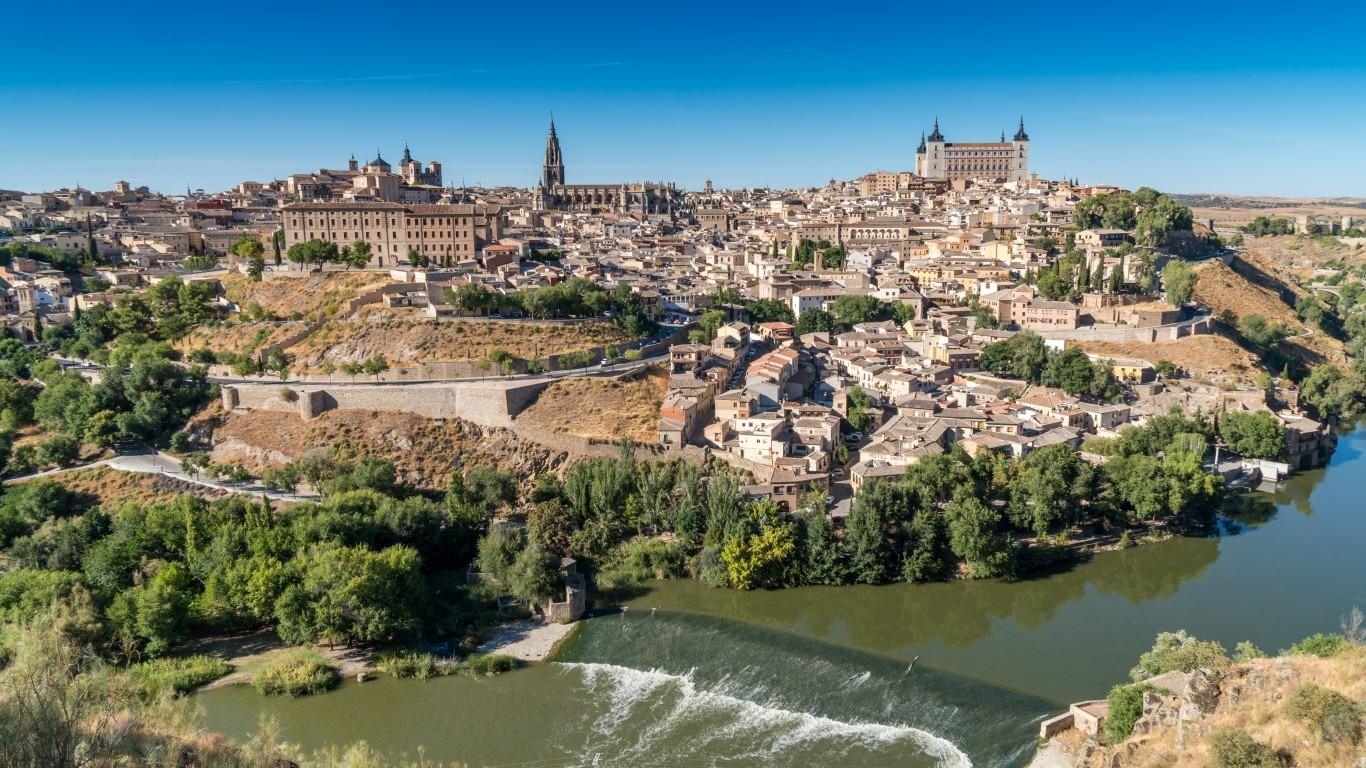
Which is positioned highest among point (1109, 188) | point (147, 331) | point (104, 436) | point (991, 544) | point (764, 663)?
point (1109, 188)

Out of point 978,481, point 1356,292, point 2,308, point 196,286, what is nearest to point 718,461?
point 978,481

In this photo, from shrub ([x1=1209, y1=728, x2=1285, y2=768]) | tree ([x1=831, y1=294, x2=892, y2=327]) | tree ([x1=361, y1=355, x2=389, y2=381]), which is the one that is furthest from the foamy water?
tree ([x1=831, y1=294, x2=892, y2=327])

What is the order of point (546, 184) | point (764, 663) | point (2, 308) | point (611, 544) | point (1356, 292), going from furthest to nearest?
point (546, 184) → point (1356, 292) → point (2, 308) → point (611, 544) → point (764, 663)

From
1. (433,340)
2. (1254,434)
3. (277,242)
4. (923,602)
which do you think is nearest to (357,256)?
(277,242)

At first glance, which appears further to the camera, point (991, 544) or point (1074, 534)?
point (1074, 534)

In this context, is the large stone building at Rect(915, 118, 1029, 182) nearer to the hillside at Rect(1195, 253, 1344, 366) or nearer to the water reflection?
the hillside at Rect(1195, 253, 1344, 366)

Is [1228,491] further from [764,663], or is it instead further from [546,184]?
[546,184]

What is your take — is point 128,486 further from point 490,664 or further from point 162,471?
point 490,664

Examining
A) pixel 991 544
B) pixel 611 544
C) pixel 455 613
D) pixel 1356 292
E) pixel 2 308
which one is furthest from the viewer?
pixel 1356 292
